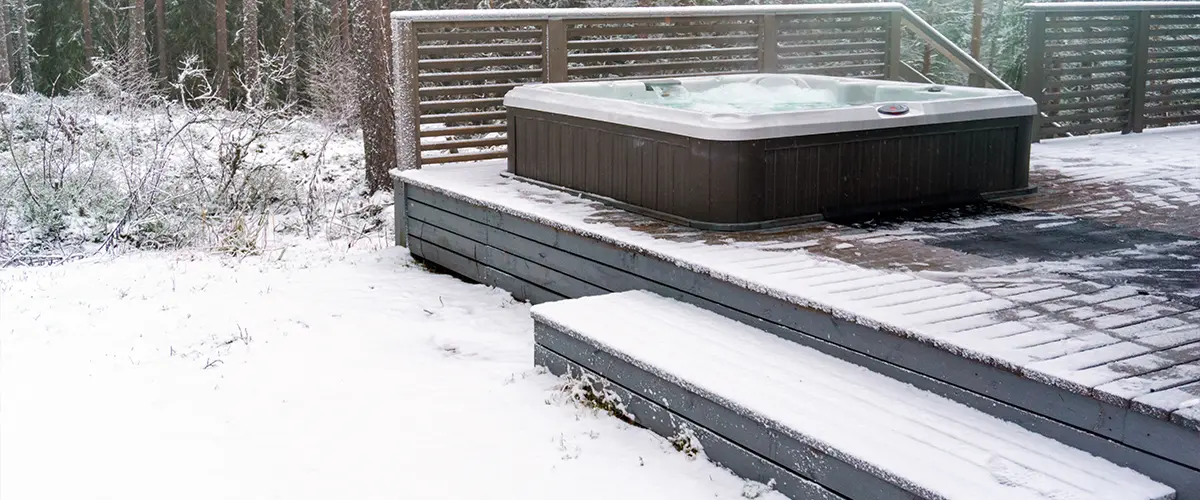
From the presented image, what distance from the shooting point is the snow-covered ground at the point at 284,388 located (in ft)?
9.94

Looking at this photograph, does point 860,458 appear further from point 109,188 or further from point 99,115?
point 99,115

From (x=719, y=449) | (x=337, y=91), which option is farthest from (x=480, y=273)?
(x=337, y=91)

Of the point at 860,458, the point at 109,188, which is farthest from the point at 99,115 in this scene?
the point at 860,458

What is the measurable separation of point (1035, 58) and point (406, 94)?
3.84 meters

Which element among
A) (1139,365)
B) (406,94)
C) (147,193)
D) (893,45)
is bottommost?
(147,193)

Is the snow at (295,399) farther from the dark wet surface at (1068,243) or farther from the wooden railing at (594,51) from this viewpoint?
the dark wet surface at (1068,243)

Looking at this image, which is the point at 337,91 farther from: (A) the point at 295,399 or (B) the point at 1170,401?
(B) the point at 1170,401

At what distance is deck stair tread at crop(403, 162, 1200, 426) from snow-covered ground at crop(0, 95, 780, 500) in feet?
1.94

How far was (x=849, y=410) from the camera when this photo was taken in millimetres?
2732

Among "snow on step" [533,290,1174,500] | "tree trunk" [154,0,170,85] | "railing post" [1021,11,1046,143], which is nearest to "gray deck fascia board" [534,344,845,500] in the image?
"snow on step" [533,290,1174,500]

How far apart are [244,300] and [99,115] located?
19.9 ft

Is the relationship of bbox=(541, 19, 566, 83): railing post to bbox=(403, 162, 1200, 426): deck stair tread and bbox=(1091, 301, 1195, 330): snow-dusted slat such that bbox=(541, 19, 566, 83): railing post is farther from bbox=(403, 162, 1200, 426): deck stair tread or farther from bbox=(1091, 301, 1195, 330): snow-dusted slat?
bbox=(1091, 301, 1195, 330): snow-dusted slat

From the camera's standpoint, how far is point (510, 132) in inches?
213

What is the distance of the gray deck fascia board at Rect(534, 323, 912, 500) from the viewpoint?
96.8 inches
